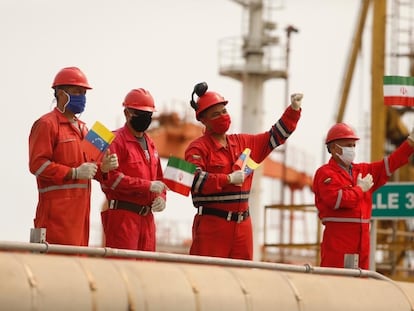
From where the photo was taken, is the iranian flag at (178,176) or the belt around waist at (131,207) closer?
the iranian flag at (178,176)

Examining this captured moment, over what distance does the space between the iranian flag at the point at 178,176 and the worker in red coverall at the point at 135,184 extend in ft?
0.61

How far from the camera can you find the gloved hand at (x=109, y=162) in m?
13.2

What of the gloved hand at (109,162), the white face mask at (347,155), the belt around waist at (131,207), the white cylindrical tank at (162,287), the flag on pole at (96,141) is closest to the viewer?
the white cylindrical tank at (162,287)

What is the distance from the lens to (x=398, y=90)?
54.1ft

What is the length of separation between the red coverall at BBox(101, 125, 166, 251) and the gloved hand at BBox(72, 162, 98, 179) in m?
0.83

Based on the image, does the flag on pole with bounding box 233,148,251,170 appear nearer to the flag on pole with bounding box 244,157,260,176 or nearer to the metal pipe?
the flag on pole with bounding box 244,157,260,176

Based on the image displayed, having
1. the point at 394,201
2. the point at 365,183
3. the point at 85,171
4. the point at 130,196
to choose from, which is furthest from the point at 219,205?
the point at 394,201

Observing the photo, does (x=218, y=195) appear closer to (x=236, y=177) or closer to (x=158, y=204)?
(x=236, y=177)

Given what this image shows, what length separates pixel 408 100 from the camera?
1653 centimetres

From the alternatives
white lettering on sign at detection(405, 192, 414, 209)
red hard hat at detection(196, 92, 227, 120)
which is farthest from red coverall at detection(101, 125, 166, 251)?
white lettering on sign at detection(405, 192, 414, 209)

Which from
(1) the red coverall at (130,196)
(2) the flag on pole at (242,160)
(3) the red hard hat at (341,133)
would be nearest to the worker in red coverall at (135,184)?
(1) the red coverall at (130,196)

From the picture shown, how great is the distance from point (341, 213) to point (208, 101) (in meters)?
1.80

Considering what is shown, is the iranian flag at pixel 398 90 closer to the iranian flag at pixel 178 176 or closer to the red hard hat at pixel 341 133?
the red hard hat at pixel 341 133

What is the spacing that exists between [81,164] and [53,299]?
3.25m
